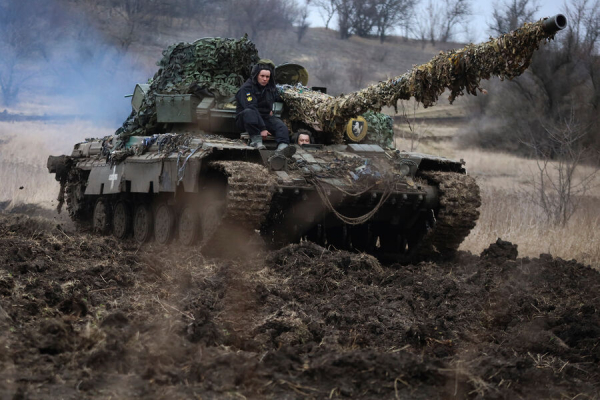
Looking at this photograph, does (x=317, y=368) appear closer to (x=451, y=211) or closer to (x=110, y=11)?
(x=451, y=211)

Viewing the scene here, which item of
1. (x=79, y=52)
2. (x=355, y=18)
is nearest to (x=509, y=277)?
(x=79, y=52)

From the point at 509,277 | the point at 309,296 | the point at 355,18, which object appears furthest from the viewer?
the point at 355,18

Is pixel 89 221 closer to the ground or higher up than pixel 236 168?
closer to the ground

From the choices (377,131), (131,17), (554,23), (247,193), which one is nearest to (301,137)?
(377,131)

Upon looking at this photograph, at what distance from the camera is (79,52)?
27.1 meters

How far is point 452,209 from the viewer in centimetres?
1038

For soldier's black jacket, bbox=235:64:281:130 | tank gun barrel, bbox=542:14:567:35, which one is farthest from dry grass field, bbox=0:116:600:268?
tank gun barrel, bbox=542:14:567:35

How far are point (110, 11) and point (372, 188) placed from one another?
24.0 meters

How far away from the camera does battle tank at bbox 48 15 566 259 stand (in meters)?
9.26

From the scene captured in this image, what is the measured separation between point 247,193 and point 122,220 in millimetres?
4871

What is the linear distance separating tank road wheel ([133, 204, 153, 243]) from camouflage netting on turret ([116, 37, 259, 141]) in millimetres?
1462

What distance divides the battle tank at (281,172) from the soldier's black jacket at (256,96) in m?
0.40

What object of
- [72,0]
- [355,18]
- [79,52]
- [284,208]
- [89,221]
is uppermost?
[355,18]

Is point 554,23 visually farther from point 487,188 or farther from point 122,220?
point 487,188
